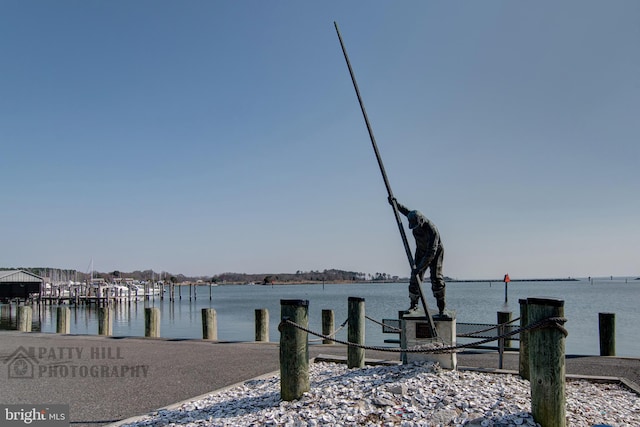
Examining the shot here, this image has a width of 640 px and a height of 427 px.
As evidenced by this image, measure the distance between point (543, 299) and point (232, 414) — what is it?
4.01m

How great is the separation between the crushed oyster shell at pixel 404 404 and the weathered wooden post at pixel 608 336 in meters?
5.30

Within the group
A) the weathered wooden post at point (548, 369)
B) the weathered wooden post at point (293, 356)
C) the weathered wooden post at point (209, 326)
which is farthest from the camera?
the weathered wooden post at point (209, 326)

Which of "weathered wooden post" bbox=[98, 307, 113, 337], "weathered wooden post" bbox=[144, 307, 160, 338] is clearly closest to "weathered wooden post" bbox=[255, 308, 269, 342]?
"weathered wooden post" bbox=[144, 307, 160, 338]

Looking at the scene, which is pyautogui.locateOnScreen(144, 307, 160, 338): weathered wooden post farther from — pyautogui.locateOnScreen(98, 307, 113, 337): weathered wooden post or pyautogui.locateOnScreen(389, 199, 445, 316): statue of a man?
pyautogui.locateOnScreen(389, 199, 445, 316): statue of a man

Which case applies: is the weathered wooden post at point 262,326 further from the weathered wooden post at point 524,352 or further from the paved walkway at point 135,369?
the weathered wooden post at point 524,352

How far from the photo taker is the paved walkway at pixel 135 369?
7.53 meters

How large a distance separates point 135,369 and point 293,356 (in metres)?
5.50

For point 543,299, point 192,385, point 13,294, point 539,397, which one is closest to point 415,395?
point 539,397

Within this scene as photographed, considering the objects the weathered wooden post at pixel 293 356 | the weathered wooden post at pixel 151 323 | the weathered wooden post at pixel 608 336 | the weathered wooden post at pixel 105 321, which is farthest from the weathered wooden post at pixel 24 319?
the weathered wooden post at pixel 608 336

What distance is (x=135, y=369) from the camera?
10.2 metres

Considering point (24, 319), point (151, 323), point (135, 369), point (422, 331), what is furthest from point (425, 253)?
point (24, 319)

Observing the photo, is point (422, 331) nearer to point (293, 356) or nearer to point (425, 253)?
point (425, 253)

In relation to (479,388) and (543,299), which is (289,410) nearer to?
(479,388)

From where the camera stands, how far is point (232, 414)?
6125mm
